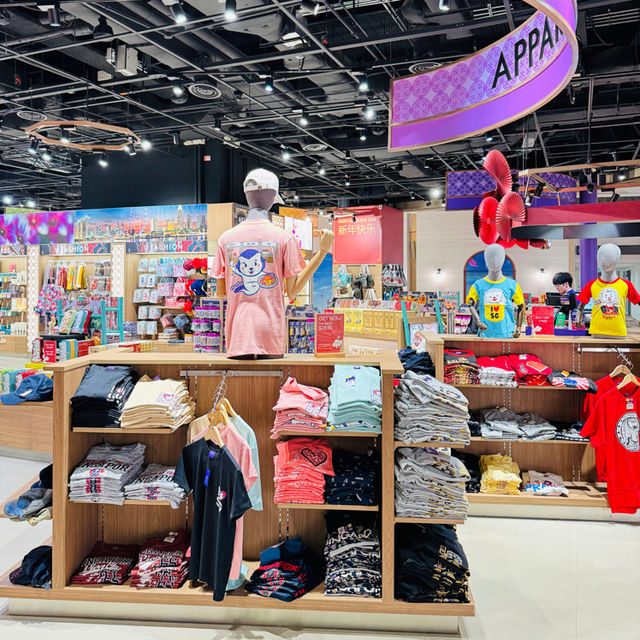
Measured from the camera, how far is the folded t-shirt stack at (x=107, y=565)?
118 inches

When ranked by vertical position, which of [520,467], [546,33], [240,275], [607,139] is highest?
[607,139]

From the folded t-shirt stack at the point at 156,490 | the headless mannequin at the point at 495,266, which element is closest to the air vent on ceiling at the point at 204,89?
the headless mannequin at the point at 495,266

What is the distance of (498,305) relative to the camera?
4938 mm

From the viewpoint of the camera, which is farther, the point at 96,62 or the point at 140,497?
the point at 96,62

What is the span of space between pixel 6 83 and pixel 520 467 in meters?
9.04

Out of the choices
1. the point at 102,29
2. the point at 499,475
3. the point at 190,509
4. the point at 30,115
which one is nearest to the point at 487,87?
the point at 499,475

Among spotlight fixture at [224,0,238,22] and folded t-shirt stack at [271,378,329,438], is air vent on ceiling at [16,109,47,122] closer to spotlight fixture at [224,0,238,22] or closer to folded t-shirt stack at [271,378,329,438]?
spotlight fixture at [224,0,238,22]

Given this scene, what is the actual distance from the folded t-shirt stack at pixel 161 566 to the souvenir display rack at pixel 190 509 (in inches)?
2.0

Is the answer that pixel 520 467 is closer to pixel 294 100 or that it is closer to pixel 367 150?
pixel 294 100

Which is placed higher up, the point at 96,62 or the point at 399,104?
the point at 96,62

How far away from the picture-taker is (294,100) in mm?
9617

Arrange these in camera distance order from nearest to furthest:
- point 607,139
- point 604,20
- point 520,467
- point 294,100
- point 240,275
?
point 240,275, point 520,467, point 604,20, point 294,100, point 607,139

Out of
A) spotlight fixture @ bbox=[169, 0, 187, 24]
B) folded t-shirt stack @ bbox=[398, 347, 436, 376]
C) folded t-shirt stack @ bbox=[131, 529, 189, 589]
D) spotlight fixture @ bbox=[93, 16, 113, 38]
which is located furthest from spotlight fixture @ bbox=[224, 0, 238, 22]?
folded t-shirt stack @ bbox=[131, 529, 189, 589]

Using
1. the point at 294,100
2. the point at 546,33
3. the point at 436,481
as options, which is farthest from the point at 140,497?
the point at 294,100
